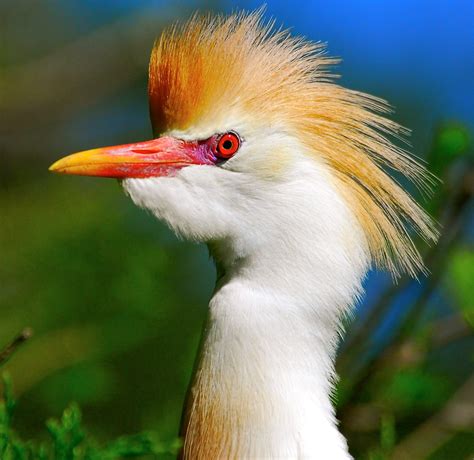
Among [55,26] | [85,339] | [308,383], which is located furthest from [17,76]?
[308,383]

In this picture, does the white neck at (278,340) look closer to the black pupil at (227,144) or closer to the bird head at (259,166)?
the bird head at (259,166)

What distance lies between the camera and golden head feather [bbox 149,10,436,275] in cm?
222

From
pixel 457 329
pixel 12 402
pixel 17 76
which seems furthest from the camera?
pixel 17 76

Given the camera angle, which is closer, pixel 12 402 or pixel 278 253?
pixel 12 402

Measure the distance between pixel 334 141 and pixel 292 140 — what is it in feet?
0.36

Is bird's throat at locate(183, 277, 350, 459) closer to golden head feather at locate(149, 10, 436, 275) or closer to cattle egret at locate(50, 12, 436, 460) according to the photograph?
cattle egret at locate(50, 12, 436, 460)

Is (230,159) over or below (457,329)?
over

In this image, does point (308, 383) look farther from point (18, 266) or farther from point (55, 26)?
point (55, 26)

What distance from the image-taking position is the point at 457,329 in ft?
9.31

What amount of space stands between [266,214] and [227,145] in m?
0.21

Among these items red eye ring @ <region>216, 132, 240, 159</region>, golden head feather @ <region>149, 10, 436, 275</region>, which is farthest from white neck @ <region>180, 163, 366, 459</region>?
red eye ring @ <region>216, 132, 240, 159</region>

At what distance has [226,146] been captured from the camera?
221 cm

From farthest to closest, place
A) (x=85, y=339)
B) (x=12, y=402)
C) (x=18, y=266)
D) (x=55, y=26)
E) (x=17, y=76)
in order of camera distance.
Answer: (x=55, y=26) → (x=17, y=76) → (x=18, y=266) → (x=85, y=339) → (x=12, y=402)

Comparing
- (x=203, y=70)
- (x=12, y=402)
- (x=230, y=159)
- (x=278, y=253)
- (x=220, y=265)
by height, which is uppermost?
(x=203, y=70)
